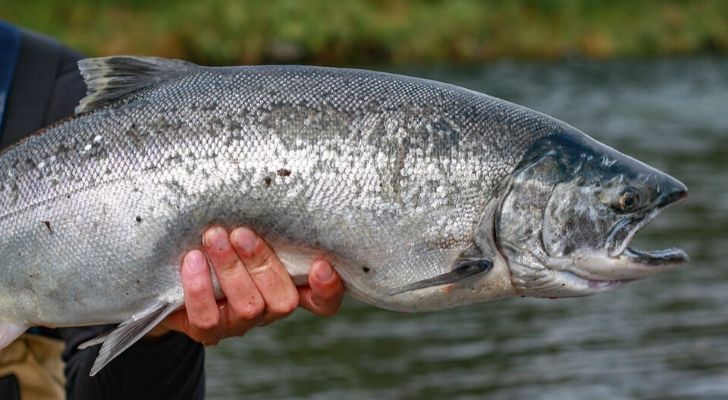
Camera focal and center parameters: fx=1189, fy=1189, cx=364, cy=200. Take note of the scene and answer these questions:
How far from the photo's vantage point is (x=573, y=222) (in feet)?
11.2

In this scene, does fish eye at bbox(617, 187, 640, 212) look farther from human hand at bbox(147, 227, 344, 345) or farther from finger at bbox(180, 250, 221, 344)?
finger at bbox(180, 250, 221, 344)

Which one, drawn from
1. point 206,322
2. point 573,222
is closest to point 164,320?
point 206,322

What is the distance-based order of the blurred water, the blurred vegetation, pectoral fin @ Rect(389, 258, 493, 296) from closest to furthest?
pectoral fin @ Rect(389, 258, 493, 296) → the blurred water → the blurred vegetation

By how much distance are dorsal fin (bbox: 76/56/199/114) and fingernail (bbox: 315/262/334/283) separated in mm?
716

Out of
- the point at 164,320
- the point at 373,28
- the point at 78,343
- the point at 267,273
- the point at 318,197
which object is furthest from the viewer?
the point at 373,28

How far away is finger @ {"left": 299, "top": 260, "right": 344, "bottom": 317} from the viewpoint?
3.42 metres

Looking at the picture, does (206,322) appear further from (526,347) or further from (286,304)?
(526,347)

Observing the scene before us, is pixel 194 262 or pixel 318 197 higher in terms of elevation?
pixel 318 197

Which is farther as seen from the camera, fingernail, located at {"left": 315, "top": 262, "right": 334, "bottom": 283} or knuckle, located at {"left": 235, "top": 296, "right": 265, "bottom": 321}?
knuckle, located at {"left": 235, "top": 296, "right": 265, "bottom": 321}

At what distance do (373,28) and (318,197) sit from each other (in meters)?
33.0

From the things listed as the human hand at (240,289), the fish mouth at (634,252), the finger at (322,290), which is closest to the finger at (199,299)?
the human hand at (240,289)

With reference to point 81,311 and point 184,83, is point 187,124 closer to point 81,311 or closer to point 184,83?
point 184,83

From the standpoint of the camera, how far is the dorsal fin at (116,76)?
11.6 feet

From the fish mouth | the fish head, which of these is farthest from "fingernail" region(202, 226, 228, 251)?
the fish mouth
